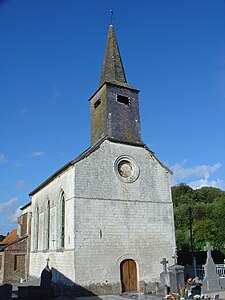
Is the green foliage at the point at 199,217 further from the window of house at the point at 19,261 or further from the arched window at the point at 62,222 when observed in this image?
the window of house at the point at 19,261

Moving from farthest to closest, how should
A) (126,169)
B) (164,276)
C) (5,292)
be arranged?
(126,169) < (164,276) < (5,292)

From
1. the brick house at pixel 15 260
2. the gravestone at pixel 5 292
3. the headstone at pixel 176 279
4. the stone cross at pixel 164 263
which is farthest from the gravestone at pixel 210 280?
the brick house at pixel 15 260

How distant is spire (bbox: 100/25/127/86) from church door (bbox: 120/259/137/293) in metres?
10.9

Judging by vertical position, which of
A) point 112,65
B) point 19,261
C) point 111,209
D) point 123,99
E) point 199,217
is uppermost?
point 112,65

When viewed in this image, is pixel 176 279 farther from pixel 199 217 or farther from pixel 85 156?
pixel 199 217

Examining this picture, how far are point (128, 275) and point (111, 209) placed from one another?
3.46 m

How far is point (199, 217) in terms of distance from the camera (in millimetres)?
42688

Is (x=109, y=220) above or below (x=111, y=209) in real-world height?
below

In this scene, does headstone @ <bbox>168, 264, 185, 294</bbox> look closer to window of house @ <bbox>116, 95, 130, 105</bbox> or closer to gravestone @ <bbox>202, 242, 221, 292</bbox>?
gravestone @ <bbox>202, 242, 221, 292</bbox>

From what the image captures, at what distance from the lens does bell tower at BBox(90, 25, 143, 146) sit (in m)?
17.7

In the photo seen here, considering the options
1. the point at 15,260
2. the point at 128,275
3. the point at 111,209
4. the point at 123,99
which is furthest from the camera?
the point at 15,260

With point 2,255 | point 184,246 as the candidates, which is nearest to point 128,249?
point 2,255

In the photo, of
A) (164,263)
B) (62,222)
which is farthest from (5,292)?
(164,263)

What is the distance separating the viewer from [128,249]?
15.6 meters
